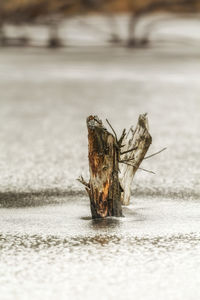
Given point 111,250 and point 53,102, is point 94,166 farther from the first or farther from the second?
point 53,102

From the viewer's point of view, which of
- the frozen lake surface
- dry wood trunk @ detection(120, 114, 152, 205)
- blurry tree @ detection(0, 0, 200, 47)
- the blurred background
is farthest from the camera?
blurry tree @ detection(0, 0, 200, 47)

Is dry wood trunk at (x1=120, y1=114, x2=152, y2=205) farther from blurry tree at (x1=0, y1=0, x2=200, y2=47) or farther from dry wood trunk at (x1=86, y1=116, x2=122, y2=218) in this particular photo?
blurry tree at (x1=0, y1=0, x2=200, y2=47)

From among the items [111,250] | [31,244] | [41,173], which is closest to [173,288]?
[111,250]

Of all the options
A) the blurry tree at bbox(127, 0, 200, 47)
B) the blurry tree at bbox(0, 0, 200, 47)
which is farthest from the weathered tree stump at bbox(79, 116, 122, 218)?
the blurry tree at bbox(127, 0, 200, 47)

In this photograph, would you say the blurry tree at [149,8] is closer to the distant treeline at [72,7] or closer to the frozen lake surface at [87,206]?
the distant treeline at [72,7]

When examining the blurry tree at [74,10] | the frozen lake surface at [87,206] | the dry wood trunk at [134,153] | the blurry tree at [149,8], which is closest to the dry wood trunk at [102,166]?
the frozen lake surface at [87,206]

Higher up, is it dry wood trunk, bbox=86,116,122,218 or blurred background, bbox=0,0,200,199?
blurred background, bbox=0,0,200,199

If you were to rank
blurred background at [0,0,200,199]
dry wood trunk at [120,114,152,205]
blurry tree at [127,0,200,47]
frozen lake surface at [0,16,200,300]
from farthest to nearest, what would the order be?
blurry tree at [127,0,200,47], blurred background at [0,0,200,199], dry wood trunk at [120,114,152,205], frozen lake surface at [0,16,200,300]

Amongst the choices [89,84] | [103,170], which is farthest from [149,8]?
[103,170]
